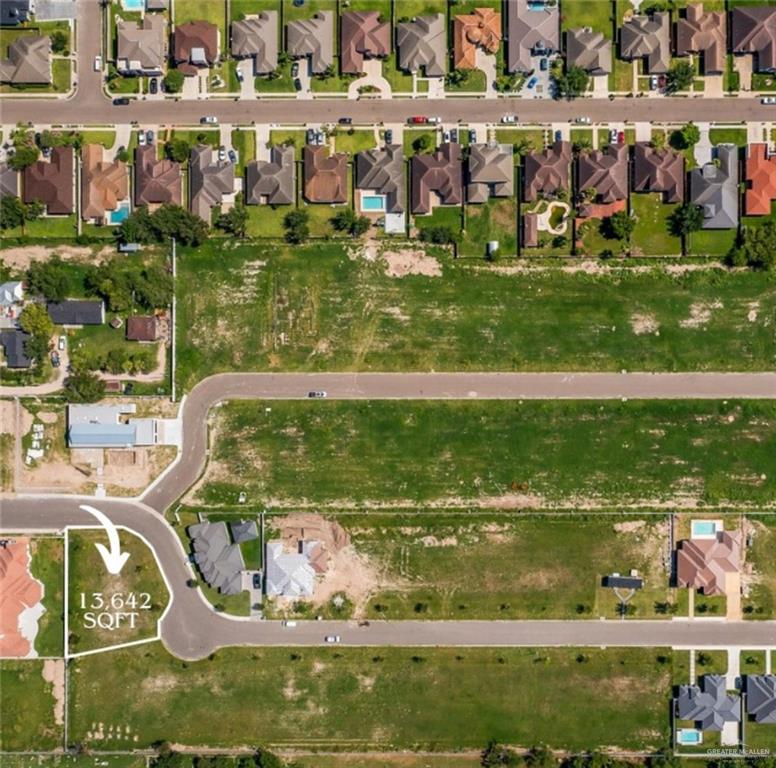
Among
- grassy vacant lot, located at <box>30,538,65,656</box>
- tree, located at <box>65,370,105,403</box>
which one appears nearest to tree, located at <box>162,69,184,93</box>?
tree, located at <box>65,370,105,403</box>

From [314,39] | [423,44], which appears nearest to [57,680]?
[314,39]

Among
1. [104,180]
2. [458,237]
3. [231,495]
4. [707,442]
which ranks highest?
[104,180]

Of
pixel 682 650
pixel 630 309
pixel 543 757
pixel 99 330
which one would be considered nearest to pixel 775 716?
pixel 682 650

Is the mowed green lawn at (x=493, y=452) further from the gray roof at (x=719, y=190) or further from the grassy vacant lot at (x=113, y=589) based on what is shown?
the gray roof at (x=719, y=190)

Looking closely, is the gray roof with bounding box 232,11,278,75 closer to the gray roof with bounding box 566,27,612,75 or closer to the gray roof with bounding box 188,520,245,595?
the gray roof with bounding box 566,27,612,75

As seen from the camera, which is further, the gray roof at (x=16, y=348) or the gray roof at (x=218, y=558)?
the gray roof at (x=16, y=348)

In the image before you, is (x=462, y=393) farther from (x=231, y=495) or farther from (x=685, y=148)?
(x=685, y=148)

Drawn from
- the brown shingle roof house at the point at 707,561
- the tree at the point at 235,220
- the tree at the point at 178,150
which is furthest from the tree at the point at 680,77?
the tree at the point at 178,150
